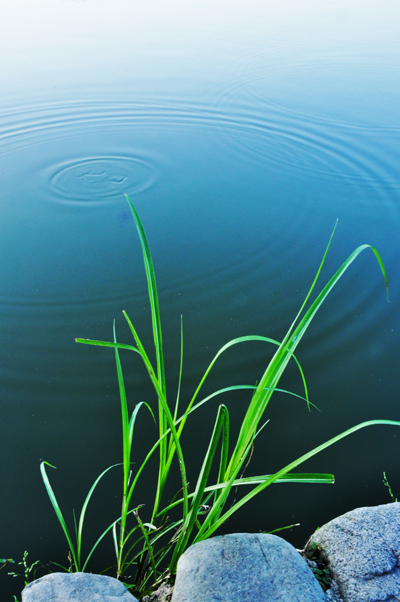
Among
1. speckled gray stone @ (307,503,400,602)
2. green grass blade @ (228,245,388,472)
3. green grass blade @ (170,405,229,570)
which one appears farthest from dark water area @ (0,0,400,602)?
green grass blade @ (228,245,388,472)

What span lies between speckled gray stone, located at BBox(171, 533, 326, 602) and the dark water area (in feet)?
0.95

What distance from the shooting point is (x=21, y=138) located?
332 centimetres

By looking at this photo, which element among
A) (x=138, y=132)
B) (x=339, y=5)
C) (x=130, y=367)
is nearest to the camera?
(x=130, y=367)

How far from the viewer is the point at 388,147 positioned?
320cm

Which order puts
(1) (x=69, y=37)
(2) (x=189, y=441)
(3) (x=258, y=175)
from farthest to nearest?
(1) (x=69, y=37)
(3) (x=258, y=175)
(2) (x=189, y=441)

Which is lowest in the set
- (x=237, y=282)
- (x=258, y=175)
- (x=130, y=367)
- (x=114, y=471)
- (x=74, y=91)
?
(x=114, y=471)

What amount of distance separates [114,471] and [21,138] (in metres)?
2.92

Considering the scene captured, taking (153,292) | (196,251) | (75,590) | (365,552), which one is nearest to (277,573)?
(365,552)

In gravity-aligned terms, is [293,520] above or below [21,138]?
below

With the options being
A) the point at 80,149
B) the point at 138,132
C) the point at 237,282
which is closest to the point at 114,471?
the point at 237,282

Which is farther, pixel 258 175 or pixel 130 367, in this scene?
pixel 258 175

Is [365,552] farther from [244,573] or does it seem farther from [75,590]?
[75,590]

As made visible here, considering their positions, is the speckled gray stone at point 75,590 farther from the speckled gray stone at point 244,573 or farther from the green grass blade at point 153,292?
the green grass blade at point 153,292

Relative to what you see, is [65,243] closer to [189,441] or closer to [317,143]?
[189,441]
